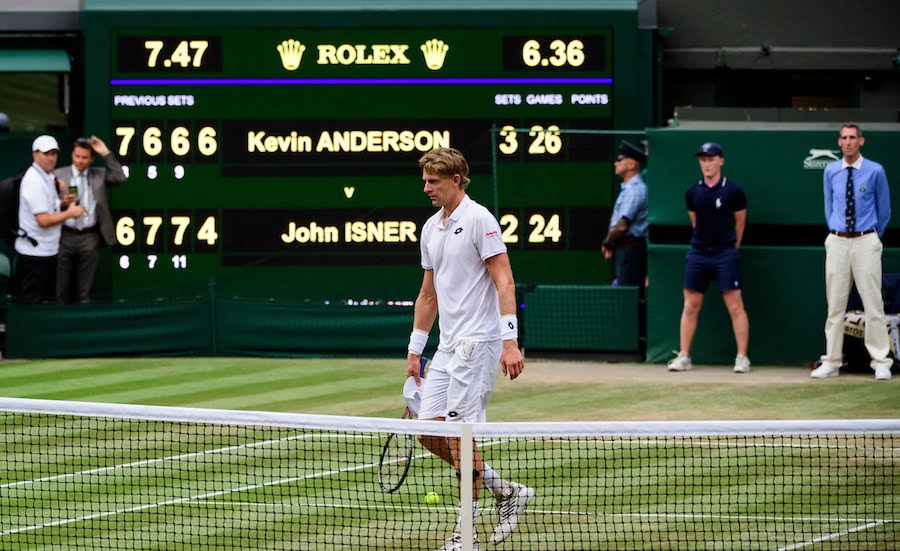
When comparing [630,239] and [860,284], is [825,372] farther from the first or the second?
[630,239]

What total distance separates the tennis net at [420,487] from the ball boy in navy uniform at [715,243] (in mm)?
3293

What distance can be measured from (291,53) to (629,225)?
3.79 meters

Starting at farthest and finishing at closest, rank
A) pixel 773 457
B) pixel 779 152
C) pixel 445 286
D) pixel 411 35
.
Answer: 1. pixel 411 35
2. pixel 779 152
3. pixel 773 457
4. pixel 445 286

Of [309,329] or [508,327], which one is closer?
[508,327]

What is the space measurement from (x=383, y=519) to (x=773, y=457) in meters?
2.89

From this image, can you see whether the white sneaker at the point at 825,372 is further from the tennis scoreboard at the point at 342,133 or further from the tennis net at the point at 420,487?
the tennis net at the point at 420,487

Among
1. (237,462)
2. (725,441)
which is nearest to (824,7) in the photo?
(725,441)

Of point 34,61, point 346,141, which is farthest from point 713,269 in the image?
point 34,61

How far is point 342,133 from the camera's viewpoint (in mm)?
15859

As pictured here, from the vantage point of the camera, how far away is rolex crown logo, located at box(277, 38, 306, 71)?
1578cm

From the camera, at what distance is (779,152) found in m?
14.8

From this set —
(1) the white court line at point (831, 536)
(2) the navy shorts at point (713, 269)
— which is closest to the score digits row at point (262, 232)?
(2) the navy shorts at point (713, 269)

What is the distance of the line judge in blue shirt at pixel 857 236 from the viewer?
13.5m

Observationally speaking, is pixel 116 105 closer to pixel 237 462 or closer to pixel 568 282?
pixel 568 282
